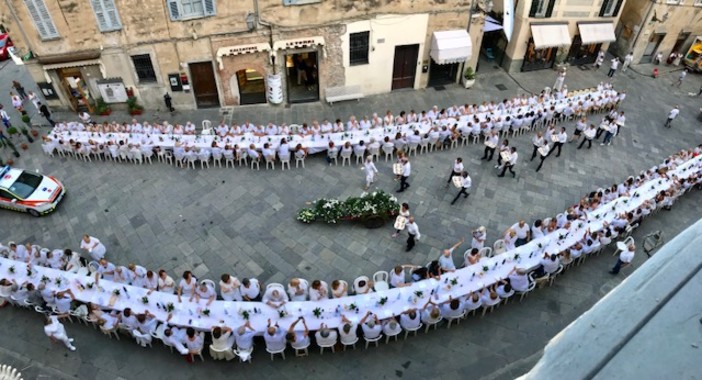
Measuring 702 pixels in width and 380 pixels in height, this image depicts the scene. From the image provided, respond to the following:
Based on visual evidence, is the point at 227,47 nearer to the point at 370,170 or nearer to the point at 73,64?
the point at 73,64

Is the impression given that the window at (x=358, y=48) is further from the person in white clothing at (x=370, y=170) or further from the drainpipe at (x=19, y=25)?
the drainpipe at (x=19, y=25)

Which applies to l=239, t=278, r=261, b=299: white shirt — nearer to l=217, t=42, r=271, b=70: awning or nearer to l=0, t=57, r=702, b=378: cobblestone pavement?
l=0, t=57, r=702, b=378: cobblestone pavement

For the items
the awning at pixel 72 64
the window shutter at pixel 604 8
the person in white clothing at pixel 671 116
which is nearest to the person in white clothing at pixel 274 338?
the awning at pixel 72 64

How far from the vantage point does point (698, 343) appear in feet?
5.68

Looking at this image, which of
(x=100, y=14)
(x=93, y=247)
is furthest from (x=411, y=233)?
A: (x=100, y=14)

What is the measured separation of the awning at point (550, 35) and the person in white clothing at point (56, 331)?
73.4 ft

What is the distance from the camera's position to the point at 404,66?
21.9 metres

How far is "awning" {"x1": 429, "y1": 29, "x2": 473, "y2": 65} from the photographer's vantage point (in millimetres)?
20750

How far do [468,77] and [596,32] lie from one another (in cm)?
752

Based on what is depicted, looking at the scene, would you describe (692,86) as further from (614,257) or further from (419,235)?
(419,235)

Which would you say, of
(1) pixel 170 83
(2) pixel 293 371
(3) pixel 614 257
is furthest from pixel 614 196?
(1) pixel 170 83

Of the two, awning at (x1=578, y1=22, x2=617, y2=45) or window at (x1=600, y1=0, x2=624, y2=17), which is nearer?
window at (x1=600, y1=0, x2=624, y2=17)

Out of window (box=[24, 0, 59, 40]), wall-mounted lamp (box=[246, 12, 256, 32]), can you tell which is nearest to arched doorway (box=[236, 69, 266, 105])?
wall-mounted lamp (box=[246, 12, 256, 32])

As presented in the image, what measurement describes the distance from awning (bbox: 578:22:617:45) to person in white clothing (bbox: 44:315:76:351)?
24922mm
